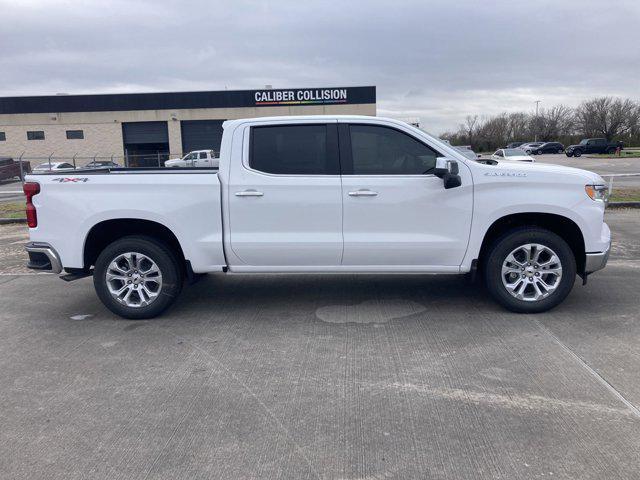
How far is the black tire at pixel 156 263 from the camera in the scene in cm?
554

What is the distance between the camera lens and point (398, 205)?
17.6 feet

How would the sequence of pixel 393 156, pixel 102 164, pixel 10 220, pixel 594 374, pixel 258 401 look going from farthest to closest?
pixel 102 164
pixel 10 220
pixel 393 156
pixel 594 374
pixel 258 401

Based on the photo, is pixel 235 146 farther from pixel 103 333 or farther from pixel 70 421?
pixel 70 421

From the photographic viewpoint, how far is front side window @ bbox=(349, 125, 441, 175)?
17.8 feet

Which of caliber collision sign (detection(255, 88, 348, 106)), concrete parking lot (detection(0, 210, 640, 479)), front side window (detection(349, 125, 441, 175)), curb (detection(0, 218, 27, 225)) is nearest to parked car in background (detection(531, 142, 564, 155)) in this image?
caliber collision sign (detection(255, 88, 348, 106))

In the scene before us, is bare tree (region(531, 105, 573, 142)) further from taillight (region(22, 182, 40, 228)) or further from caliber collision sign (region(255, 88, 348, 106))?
taillight (region(22, 182, 40, 228))

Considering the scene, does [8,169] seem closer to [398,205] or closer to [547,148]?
[398,205]

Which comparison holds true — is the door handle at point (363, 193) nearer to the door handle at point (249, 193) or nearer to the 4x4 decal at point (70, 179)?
the door handle at point (249, 193)

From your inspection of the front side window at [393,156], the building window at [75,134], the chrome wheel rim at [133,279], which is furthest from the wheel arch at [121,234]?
the building window at [75,134]

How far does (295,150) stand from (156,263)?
1812 mm

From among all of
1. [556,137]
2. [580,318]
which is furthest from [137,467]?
[556,137]

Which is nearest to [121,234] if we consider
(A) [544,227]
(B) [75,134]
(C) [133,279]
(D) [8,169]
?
(C) [133,279]

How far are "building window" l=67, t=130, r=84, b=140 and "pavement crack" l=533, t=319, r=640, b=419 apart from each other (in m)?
49.2

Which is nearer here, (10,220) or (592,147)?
(10,220)
